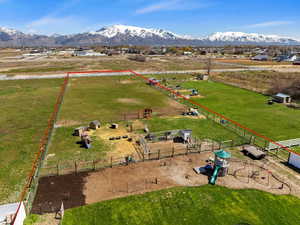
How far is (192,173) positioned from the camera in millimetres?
20000

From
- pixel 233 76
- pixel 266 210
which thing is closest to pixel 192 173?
pixel 266 210

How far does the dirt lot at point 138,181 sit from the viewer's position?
54.9 ft

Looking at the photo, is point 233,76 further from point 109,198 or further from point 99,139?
point 109,198

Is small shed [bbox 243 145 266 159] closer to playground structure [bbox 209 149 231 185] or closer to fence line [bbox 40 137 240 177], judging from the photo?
fence line [bbox 40 137 240 177]

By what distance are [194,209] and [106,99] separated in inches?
1363

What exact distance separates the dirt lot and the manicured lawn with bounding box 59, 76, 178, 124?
585 inches

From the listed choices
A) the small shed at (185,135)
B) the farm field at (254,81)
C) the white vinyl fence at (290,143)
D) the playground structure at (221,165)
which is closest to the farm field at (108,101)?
the small shed at (185,135)

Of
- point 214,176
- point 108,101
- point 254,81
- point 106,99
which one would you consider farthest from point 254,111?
point 254,81

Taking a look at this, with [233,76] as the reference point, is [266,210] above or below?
below

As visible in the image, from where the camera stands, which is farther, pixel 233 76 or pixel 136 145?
pixel 233 76

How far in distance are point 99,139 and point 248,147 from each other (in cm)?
1818

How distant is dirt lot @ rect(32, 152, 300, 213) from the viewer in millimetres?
16719

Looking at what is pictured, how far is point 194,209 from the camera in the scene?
51.6 ft

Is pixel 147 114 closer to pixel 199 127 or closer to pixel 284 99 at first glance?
pixel 199 127
